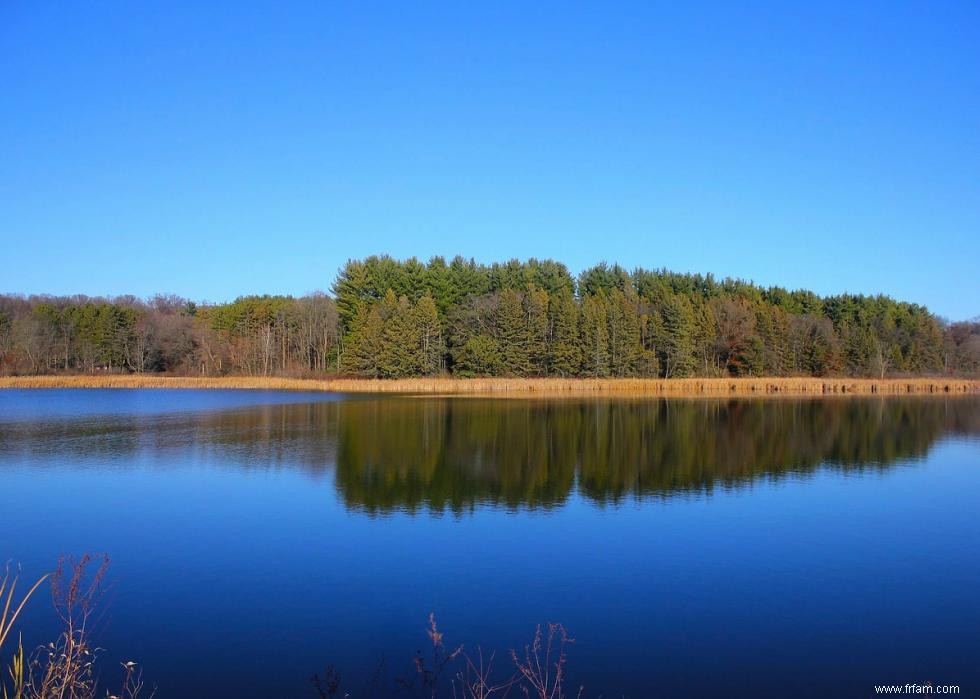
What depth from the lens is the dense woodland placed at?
48656 millimetres

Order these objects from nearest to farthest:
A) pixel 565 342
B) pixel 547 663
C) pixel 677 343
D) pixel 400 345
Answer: pixel 547 663 → pixel 400 345 → pixel 565 342 → pixel 677 343

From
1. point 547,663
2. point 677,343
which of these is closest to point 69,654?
point 547,663

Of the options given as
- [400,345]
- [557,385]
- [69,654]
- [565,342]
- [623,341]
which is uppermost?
[623,341]

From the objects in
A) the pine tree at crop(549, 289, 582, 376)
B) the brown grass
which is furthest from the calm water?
the pine tree at crop(549, 289, 582, 376)

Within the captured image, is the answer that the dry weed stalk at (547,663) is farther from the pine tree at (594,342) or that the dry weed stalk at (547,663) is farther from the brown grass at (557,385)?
the pine tree at (594,342)

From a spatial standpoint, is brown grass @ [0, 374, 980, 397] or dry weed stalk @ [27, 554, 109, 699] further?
brown grass @ [0, 374, 980, 397]

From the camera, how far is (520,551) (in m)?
10.1

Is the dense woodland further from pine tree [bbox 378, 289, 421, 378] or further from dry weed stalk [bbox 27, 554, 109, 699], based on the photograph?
dry weed stalk [bbox 27, 554, 109, 699]

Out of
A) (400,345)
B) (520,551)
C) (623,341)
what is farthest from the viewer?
(623,341)

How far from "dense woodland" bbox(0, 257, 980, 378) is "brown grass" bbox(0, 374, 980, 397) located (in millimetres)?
3022

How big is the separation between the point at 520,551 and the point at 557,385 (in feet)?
113

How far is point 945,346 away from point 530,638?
221 ft

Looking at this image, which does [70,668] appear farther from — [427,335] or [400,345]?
[427,335]

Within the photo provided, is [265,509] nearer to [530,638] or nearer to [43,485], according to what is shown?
[43,485]
